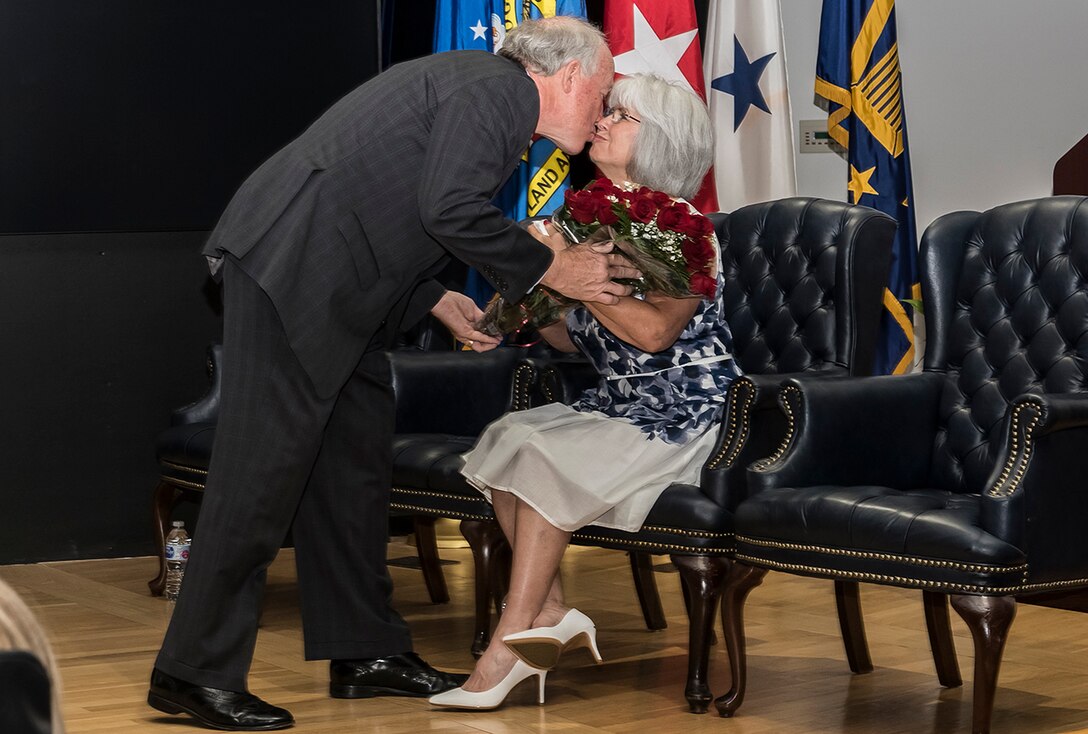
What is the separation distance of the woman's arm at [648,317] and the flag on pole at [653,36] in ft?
7.06

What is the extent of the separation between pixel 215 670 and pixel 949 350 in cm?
190

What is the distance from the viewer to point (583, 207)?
10.2 feet

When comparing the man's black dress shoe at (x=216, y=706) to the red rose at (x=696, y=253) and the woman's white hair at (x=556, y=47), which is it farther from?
the woman's white hair at (x=556, y=47)

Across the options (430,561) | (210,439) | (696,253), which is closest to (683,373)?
(696,253)

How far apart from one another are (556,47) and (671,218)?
45cm

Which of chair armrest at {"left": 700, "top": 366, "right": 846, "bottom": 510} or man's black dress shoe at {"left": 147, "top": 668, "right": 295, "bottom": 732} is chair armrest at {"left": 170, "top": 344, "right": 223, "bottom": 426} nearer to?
man's black dress shoe at {"left": 147, "top": 668, "right": 295, "bottom": 732}

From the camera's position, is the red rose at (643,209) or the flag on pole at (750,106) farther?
the flag on pole at (750,106)

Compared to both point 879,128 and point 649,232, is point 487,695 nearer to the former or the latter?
point 649,232

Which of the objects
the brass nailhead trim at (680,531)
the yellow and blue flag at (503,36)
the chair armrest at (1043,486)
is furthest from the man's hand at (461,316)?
the yellow and blue flag at (503,36)

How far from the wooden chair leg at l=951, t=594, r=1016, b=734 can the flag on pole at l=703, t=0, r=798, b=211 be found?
2842 millimetres

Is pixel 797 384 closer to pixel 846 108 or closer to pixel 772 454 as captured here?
pixel 772 454

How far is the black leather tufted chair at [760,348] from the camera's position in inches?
126

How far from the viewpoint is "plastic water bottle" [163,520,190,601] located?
4.63 m

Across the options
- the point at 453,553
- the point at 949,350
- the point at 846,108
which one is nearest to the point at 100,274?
the point at 453,553
